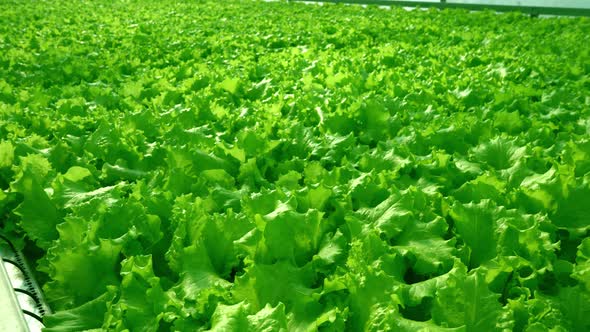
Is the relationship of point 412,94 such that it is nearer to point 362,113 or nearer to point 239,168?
point 362,113

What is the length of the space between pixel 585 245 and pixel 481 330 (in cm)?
71

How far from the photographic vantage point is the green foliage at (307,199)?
77.7 inches

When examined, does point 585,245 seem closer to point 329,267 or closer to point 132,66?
point 329,267

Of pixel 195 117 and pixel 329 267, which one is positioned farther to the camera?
pixel 195 117

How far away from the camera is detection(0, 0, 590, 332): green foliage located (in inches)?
77.7

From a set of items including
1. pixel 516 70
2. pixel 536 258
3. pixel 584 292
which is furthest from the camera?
pixel 516 70

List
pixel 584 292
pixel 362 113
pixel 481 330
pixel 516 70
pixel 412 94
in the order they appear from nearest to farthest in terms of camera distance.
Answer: pixel 481 330 < pixel 584 292 < pixel 362 113 < pixel 412 94 < pixel 516 70

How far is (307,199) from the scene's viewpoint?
2.57 meters

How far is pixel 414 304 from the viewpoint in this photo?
6.44ft

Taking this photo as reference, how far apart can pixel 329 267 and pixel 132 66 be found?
501 centimetres

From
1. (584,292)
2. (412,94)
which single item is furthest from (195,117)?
(584,292)

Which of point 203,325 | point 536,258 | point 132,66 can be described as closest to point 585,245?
point 536,258

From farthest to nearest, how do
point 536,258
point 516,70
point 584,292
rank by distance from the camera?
point 516,70, point 536,258, point 584,292

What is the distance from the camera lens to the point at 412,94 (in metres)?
4.79
